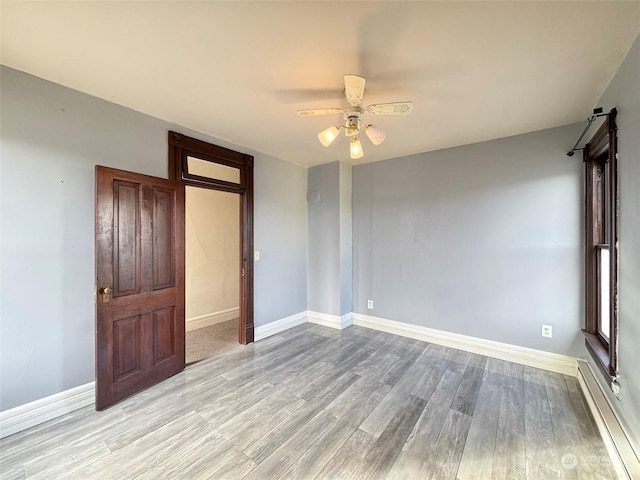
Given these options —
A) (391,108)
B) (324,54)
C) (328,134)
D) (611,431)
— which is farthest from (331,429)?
(324,54)

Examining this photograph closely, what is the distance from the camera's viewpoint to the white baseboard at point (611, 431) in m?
1.45

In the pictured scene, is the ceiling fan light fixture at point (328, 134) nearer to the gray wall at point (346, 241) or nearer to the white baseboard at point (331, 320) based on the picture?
the gray wall at point (346, 241)

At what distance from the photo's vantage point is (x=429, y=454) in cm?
171

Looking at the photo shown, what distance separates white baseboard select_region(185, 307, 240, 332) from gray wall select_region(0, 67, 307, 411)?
180 centimetres

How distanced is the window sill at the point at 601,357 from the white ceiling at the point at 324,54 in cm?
194

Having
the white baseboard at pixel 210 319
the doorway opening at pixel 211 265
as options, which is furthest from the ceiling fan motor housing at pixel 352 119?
the white baseboard at pixel 210 319

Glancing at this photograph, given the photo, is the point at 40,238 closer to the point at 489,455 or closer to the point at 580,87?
the point at 489,455

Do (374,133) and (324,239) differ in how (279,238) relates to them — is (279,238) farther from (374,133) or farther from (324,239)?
(374,133)

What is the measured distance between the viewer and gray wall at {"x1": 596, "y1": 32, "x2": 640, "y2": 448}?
1.51 m

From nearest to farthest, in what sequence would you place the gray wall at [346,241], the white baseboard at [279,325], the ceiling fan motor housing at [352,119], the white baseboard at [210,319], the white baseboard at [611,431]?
the white baseboard at [611,431] → the ceiling fan motor housing at [352,119] → the white baseboard at [279,325] → the white baseboard at [210,319] → the gray wall at [346,241]

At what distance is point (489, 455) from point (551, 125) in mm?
3008

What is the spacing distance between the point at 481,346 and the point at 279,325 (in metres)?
2.62

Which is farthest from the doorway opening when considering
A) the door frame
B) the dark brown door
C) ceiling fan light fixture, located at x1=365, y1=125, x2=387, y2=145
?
ceiling fan light fixture, located at x1=365, y1=125, x2=387, y2=145

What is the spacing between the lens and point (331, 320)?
163 inches
